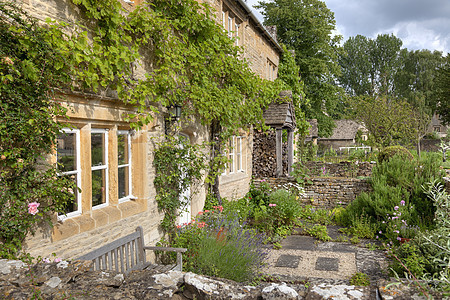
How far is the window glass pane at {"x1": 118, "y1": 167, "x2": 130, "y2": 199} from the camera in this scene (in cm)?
567

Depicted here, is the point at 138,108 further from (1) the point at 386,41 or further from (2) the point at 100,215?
(1) the point at 386,41

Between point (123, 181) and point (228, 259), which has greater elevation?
point (123, 181)

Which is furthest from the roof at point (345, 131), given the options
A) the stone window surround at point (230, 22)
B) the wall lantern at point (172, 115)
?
the wall lantern at point (172, 115)

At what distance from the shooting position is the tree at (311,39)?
78.1ft

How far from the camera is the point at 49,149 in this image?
12.3 feet

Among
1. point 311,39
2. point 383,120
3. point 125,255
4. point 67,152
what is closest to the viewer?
point 67,152

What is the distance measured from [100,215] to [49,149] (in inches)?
57.7

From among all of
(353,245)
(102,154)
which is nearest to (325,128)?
(353,245)

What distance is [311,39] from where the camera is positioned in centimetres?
2419

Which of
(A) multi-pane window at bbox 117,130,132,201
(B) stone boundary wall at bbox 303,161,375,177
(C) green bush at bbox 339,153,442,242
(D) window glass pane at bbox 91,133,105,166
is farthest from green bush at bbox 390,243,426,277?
(B) stone boundary wall at bbox 303,161,375,177

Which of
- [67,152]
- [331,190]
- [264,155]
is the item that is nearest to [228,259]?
[67,152]

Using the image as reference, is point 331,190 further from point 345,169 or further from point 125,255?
point 125,255

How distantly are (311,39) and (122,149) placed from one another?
21488 mm

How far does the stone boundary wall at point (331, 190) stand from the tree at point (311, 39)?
13177 millimetres
